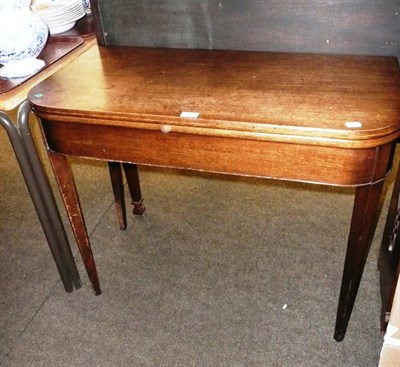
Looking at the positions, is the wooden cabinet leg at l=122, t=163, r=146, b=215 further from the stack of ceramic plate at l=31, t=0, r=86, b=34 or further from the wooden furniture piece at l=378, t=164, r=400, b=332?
the wooden furniture piece at l=378, t=164, r=400, b=332

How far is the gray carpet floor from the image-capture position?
1.18 m

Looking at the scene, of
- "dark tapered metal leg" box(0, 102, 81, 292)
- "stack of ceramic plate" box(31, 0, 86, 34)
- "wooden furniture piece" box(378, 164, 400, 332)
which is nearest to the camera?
"dark tapered metal leg" box(0, 102, 81, 292)

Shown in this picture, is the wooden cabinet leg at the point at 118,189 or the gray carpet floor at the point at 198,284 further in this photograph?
the wooden cabinet leg at the point at 118,189

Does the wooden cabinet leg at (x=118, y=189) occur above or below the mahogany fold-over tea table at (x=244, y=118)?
below

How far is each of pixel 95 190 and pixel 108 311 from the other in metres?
0.66

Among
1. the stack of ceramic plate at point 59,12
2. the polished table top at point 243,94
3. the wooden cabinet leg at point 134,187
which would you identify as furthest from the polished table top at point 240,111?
the wooden cabinet leg at point 134,187

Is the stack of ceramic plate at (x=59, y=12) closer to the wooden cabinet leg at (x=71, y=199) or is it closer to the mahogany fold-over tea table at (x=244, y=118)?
the mahogany fold-over tea table at (x=244, y=118)

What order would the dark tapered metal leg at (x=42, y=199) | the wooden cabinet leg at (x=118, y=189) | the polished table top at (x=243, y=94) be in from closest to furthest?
the polished table top at (x=243, y=94) → the dark tapered metal leg at (x=42, y=199) → the wooden cabinet leg at (x=118, y=189)

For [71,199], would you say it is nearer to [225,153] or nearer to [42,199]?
[42,199]

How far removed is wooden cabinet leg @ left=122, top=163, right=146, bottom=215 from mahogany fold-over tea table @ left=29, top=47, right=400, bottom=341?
0.43 m

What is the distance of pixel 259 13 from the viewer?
43.4 inches

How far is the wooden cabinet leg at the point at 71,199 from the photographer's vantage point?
1.07m

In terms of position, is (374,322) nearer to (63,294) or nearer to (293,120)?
(293,120)

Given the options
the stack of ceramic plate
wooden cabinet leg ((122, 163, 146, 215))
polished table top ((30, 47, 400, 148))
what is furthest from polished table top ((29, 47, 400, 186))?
wooden cabinet leg ((122, 163, 146, 215))
